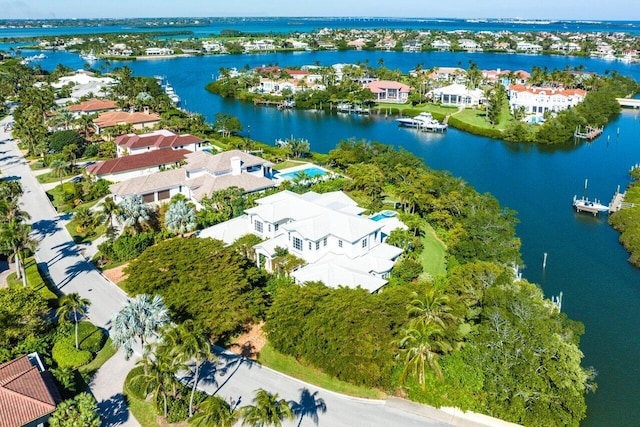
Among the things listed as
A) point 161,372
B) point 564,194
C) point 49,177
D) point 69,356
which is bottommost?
point 564,194

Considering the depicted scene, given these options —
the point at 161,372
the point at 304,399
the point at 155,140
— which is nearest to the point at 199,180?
the point at 155,140

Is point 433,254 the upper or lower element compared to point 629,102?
lower

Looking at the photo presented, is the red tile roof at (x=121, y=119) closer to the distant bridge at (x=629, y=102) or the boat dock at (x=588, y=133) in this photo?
the boat dock at (x=588, y=133)

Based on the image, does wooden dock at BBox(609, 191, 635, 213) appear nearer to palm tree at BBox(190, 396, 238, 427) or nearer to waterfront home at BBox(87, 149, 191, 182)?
palm tree at BBox(190, 396, 238, 427)

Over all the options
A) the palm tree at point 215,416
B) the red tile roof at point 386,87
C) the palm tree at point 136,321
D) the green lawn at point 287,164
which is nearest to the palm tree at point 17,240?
the palm tree at point 136,321

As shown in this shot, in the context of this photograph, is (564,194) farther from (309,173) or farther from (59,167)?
(59,167)

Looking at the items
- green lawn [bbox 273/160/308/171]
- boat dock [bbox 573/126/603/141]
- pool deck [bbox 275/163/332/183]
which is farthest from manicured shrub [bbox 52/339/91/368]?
boat dock [bbox 573/126/603/141]
